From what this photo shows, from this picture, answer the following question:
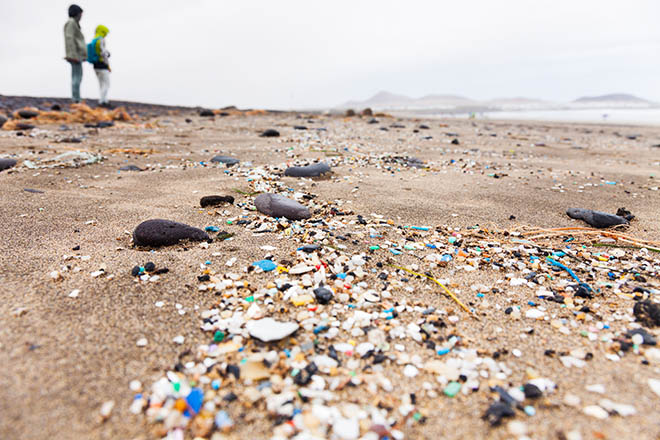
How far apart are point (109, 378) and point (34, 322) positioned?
53 cm

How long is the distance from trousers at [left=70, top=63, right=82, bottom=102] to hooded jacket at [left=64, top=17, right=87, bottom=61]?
1.02 ft

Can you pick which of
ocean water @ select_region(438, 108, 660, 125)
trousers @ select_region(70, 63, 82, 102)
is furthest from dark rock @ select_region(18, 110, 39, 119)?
ocean water @ select_region(438, 108, 660, 125)

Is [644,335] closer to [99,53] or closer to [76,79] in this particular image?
[99,53]

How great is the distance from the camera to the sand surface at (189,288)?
1306 mm

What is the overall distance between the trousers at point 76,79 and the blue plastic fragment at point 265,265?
39.9ft

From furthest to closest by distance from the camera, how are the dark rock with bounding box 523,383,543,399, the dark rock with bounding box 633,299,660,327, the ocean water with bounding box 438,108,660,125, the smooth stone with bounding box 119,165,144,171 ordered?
the ocean water with bounding box 438,108,660,125 < the smooth stone with bounding box 119,165,144,171 < the dark rock with bounding box 633,299,660,327 < the dark rock with bounding box 523,383,543,399

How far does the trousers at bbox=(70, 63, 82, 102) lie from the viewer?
11.1 meters

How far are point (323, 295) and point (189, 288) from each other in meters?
0.73

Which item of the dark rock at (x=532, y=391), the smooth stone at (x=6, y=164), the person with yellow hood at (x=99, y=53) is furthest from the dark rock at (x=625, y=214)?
the person with yellow hood at (x=99, y=53)

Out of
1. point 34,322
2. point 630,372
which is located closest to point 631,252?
point 630,372

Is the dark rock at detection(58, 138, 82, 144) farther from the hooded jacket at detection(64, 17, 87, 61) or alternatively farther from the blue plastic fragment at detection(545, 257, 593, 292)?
the blue plastic fragment at detection(545, 257, 593, 292)

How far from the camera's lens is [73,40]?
10.7m

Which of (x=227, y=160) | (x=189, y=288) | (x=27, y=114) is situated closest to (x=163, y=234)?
(x=189, y=288)

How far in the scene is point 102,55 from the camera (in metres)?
11.2
